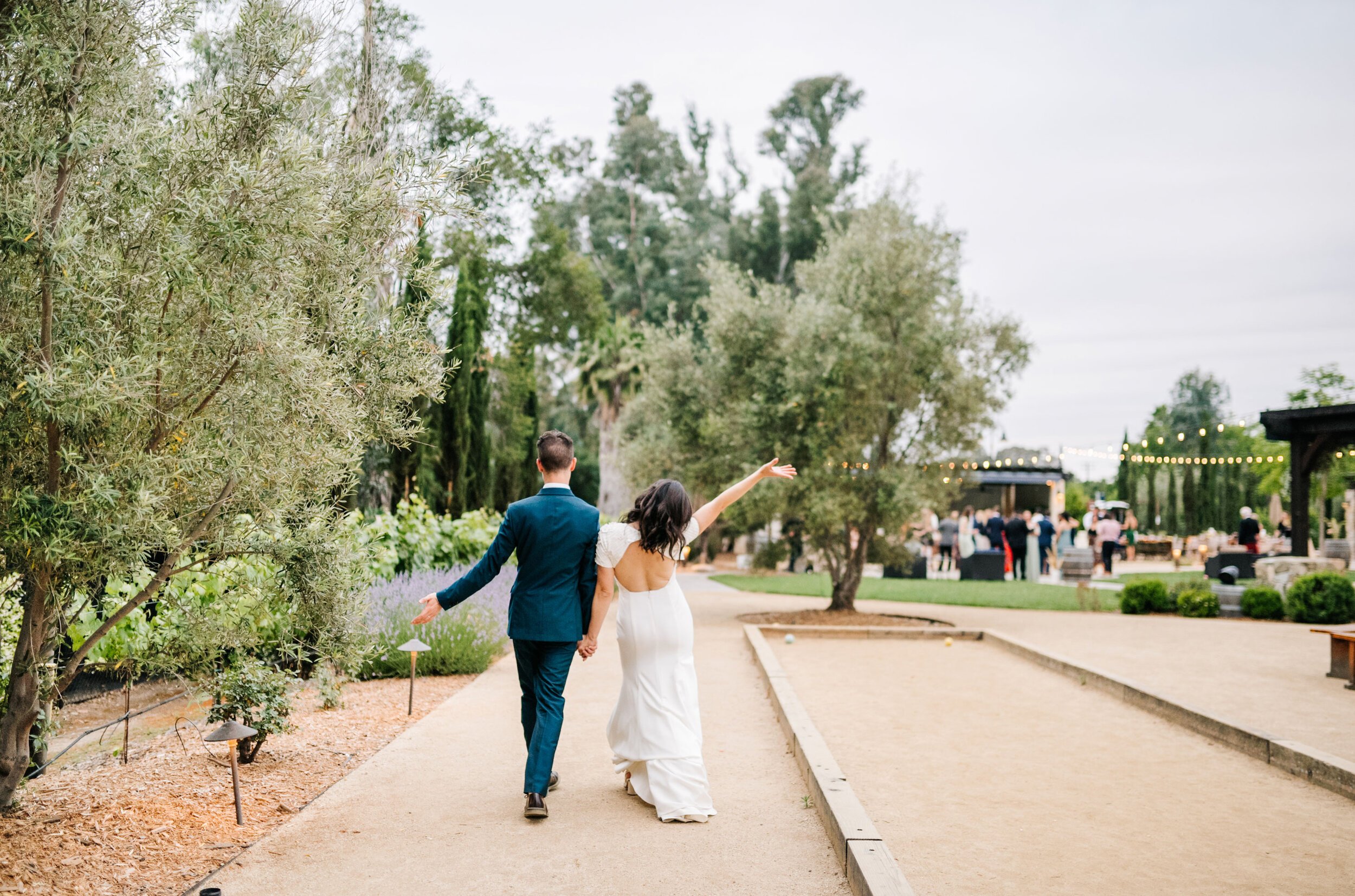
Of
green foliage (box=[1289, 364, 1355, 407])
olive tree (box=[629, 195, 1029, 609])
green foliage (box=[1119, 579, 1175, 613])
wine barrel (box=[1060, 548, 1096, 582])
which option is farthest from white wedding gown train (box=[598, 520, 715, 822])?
green foliage (box=[1289, 364, 1355, 407])

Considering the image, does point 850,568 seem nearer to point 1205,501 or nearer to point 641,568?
point 641,568

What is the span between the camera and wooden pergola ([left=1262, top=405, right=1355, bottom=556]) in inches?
772

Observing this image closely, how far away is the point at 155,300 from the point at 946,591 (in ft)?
69.8

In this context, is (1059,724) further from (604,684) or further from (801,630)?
(801,630)

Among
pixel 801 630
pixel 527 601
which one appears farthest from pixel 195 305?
pixel 801 630

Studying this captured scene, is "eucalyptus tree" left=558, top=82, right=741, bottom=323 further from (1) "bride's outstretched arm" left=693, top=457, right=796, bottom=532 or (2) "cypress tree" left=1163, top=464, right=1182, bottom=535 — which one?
(1) "bride's outstretched arm" left=693, top=457, right=796, bottom=532

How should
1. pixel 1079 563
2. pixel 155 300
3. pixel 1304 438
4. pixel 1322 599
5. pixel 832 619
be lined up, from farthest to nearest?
pixel 1079 563 → pixel 1304 438 → pixel 832 619 → pixel 1322 599 → pixel 155 300

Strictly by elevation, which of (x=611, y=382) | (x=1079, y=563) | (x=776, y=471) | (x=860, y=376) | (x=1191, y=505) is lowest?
(x=1079, y=563)

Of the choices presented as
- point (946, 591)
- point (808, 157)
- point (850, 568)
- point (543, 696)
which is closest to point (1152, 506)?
point (808, 157)

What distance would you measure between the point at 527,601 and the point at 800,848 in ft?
6.02

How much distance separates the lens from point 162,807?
5.19 metres

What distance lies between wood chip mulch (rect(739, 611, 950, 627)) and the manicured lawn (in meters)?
3.74

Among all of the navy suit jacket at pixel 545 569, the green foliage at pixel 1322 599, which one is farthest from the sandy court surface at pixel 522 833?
the green foliage at pixel 1322 599

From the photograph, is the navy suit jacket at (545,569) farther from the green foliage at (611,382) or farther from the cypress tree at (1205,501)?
the cypress tree at (1205,501)
